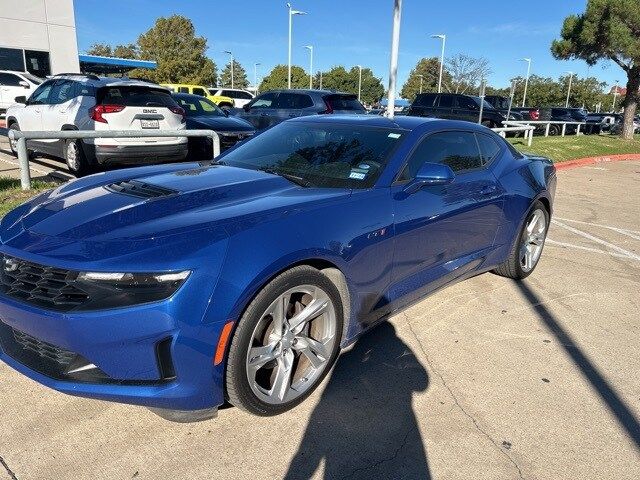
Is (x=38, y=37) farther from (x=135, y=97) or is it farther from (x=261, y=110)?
(x=135, y=97)

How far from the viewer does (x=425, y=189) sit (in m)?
3.45

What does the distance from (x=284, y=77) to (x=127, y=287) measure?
82128 mm

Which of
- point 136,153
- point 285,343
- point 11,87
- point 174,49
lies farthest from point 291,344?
point 174,49

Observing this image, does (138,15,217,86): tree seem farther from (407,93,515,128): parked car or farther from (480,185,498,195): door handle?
(480,185,498,195): door handle

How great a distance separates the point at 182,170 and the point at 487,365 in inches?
96.5

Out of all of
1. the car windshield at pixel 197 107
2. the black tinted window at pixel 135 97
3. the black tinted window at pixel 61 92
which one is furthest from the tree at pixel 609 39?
the black tinted window at pixel 61 92

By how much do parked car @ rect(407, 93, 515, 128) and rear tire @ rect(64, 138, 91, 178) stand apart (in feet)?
51.0

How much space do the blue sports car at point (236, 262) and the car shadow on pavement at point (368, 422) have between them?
21 cm

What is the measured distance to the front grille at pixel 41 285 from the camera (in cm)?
222

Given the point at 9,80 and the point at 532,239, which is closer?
the point at 532,239

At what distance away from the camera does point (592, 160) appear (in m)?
16.3

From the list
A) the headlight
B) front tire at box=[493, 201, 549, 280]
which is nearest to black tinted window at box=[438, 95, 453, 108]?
front tire at box=[493, 201, 549, 280]

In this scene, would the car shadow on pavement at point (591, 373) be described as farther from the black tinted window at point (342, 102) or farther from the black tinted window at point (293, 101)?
→ the black tinted window at point (293, 101)

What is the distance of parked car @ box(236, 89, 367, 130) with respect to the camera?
13414 millimetres
